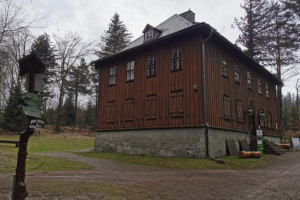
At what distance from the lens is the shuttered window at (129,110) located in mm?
17855

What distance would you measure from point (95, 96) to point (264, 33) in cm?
2919

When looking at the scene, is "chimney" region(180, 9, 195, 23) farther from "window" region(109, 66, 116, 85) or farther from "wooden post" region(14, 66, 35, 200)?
"wooden post" region(14, 66, 35, 200)

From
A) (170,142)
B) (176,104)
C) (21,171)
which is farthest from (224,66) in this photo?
(21,171)

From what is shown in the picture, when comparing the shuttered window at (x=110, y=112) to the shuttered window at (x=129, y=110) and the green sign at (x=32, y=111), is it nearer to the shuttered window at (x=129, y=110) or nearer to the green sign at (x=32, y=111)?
the shuttered window at (x=129, y=110)

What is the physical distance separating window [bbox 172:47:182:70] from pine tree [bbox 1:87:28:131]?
20263 millimetres

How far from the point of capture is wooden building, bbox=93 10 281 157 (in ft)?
48.2

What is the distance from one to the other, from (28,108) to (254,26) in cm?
3456

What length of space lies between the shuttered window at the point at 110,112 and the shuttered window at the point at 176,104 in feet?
18.0

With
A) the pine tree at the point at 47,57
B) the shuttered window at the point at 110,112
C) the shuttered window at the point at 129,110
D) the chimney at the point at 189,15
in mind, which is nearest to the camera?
the shuttered window at the point at 129,110

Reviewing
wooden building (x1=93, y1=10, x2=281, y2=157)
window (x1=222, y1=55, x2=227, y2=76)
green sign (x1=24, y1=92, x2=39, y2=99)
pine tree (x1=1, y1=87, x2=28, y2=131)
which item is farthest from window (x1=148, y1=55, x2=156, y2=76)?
pine tree (x1=1, y1=87, x2=28, y2=131)

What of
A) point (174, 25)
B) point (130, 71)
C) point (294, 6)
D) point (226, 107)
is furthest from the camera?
point (294, 6)

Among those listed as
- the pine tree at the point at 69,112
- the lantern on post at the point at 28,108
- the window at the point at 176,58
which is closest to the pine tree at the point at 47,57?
the pine tree at the point at 69,112

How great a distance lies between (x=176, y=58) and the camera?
16.1 meters

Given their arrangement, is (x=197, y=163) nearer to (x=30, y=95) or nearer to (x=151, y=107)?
(x=151, y=107)
